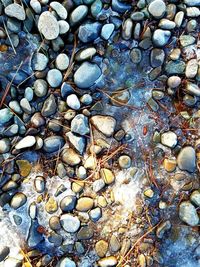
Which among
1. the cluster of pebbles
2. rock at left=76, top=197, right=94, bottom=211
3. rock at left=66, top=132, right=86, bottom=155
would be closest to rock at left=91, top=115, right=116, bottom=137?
the cluster of pebbles

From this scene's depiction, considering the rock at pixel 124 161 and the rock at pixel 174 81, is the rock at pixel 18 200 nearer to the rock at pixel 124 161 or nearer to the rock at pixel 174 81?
the rock at pixel 124 161

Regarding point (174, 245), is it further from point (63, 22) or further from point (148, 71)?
point (63, 22)

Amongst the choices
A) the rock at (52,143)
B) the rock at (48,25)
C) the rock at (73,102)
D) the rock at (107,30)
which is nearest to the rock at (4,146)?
the rock at (52,143)

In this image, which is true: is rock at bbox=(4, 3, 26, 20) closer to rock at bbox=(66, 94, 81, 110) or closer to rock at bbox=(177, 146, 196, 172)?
rock at bbox=(66, 94, 81, 110)

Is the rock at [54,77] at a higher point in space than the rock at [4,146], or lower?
higher

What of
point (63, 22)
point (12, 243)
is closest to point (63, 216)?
point (12, 243)

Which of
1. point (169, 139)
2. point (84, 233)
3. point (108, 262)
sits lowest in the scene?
point (108, 262)

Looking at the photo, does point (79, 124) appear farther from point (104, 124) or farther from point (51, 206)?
point (51, 206)

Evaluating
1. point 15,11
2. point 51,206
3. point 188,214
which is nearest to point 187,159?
point 188,214
